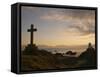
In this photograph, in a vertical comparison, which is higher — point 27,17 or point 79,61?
point 27,17

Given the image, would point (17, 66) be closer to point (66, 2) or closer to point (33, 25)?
point (33, 25)

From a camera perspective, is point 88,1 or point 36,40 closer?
point 36,40

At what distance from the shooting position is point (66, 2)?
3031 mm

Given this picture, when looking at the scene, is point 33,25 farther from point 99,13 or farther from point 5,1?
point 99,13

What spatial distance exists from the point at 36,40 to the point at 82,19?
21.7 inches

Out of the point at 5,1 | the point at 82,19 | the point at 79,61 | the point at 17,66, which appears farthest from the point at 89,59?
the point at 5,1

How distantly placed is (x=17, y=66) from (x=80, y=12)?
0.86 metres

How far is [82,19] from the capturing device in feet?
9.98

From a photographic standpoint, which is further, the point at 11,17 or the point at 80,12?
the point at 80,12

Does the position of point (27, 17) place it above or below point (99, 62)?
above

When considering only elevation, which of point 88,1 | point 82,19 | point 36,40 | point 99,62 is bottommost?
point 99,62

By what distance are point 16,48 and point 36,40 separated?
0.22 metres

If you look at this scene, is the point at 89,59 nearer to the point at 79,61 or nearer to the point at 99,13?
the point at 79,61

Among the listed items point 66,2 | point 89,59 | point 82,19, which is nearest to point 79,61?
point 89,59
